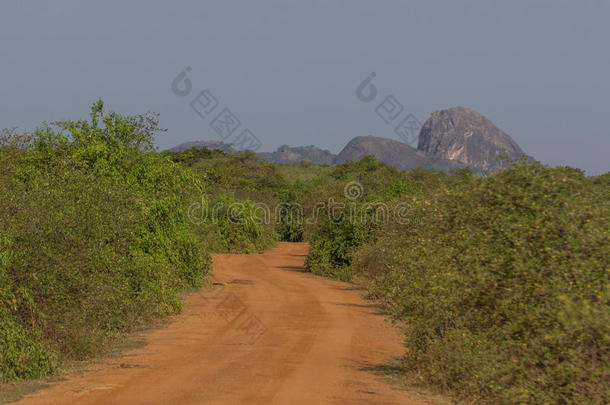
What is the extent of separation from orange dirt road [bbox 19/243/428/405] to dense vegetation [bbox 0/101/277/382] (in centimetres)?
65

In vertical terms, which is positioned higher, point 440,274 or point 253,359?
point 440,274

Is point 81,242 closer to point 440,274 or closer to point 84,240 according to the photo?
point 84,240

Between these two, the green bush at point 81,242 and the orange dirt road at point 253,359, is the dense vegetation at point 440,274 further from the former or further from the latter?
the orange dirt road at point 253,359

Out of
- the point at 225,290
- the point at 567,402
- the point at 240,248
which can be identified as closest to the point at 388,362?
the point at 567,402

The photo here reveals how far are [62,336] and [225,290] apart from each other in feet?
41.2

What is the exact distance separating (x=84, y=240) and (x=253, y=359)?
10.4 feet

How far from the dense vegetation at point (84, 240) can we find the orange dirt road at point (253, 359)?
0.65 m

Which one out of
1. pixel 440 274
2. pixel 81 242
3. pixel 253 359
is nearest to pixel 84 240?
pixel 81 242

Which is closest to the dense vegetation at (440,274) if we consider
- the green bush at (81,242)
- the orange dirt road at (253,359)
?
the green bush at (81,242)

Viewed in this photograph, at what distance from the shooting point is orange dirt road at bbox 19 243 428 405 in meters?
8.76

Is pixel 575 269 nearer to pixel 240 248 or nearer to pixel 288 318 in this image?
pixel 288 318

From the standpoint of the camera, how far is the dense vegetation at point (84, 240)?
9609 millimetres

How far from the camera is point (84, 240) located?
34.9ft

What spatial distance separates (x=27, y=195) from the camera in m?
10.1
